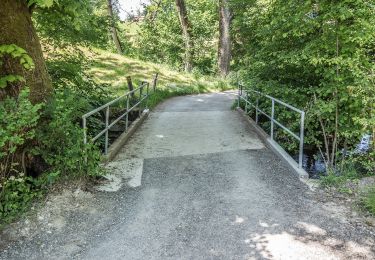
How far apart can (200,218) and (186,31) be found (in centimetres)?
2333

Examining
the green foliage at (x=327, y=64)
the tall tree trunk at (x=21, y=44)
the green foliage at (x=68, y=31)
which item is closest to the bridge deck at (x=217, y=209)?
the green foliage at (x=327, y=64)

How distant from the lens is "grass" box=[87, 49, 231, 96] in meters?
19.9

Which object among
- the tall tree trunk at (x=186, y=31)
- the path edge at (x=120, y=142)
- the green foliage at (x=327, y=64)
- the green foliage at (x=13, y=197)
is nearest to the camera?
the green foliage at (x=13, y=197)

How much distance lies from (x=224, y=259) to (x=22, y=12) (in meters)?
4.54

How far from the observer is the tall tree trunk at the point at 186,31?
25.6 meters

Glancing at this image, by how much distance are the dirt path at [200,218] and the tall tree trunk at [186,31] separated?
788 inches

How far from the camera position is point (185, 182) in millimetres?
6109

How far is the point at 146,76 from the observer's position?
21828 millimetres

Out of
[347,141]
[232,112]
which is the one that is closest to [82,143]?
[347,141]

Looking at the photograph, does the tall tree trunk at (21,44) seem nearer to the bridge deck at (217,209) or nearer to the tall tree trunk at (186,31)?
the bridge deck at (217,209)

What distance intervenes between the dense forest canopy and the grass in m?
9.12

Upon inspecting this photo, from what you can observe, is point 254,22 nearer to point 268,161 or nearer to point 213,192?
point 268,161

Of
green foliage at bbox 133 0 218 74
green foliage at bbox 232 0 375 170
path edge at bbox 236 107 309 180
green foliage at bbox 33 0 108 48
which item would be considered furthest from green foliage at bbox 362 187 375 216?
green foliage at bbox 133 0 218 74

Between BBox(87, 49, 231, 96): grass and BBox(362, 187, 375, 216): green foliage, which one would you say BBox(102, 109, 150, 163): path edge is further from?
BBox(87, 49, 231, 96): grass
